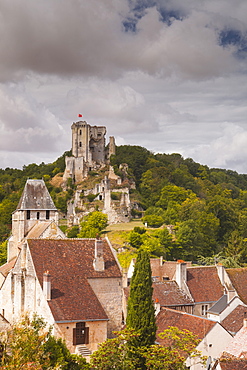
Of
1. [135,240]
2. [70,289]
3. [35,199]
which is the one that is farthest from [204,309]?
[135,240]

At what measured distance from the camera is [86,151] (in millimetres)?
130750

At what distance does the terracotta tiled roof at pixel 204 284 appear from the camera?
1650 inches

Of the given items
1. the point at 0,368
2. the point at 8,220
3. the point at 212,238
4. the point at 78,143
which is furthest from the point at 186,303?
the point at 78,143

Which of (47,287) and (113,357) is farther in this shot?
(47,287)

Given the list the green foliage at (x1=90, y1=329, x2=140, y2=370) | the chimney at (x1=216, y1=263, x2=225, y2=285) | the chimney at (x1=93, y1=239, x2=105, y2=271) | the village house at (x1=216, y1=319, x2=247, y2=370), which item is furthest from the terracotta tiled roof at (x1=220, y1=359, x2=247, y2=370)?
the chimney at (x1=216, y1=263, x2=225, y2=285)

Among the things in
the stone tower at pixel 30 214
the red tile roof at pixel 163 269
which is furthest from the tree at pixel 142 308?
the stone tower at pixel 30 214

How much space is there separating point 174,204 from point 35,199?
59.7 m

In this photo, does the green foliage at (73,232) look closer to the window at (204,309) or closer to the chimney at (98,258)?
the window at (204,309)

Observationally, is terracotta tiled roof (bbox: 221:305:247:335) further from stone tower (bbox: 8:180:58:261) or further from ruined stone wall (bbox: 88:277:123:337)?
stone tower (bbox: 8:180:58:261)

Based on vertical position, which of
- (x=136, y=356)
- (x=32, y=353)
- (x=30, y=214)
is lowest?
(x=136, y=356)

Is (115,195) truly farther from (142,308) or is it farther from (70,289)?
(142,308)

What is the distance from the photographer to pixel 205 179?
150625 millimetres

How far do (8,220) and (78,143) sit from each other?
112ft

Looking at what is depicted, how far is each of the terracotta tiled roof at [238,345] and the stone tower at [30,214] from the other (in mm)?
24177
